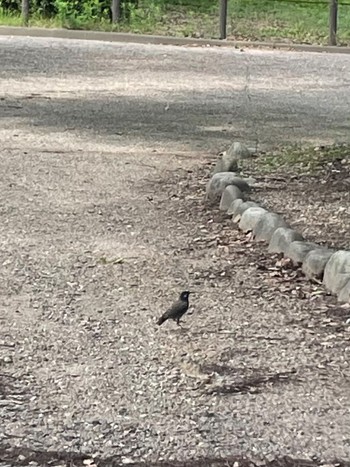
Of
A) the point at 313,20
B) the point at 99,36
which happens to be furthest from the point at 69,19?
the point at 313,20

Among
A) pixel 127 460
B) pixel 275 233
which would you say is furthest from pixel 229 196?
pixel 127 460

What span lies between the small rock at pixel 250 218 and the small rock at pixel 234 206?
0.71 ft

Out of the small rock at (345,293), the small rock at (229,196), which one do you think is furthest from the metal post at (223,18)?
the small rock at (345,293)

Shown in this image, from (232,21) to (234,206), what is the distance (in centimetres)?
1175

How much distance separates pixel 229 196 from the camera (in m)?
6.48

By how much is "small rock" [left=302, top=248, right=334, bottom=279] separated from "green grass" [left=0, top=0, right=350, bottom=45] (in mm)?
11817

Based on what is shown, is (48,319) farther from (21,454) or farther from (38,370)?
(21,454)

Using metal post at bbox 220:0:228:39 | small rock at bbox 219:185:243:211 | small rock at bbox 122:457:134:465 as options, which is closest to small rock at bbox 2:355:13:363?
small rock at bbox 122:457:134:465

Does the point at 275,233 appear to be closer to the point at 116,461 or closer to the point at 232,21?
A: the point at 116,461

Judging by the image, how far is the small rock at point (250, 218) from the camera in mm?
5887

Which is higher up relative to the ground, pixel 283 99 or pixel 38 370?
pixel 38 370

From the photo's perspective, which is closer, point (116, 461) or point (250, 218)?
point (116, 461)

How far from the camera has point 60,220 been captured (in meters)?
6.25

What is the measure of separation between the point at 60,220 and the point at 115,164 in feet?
5.53
